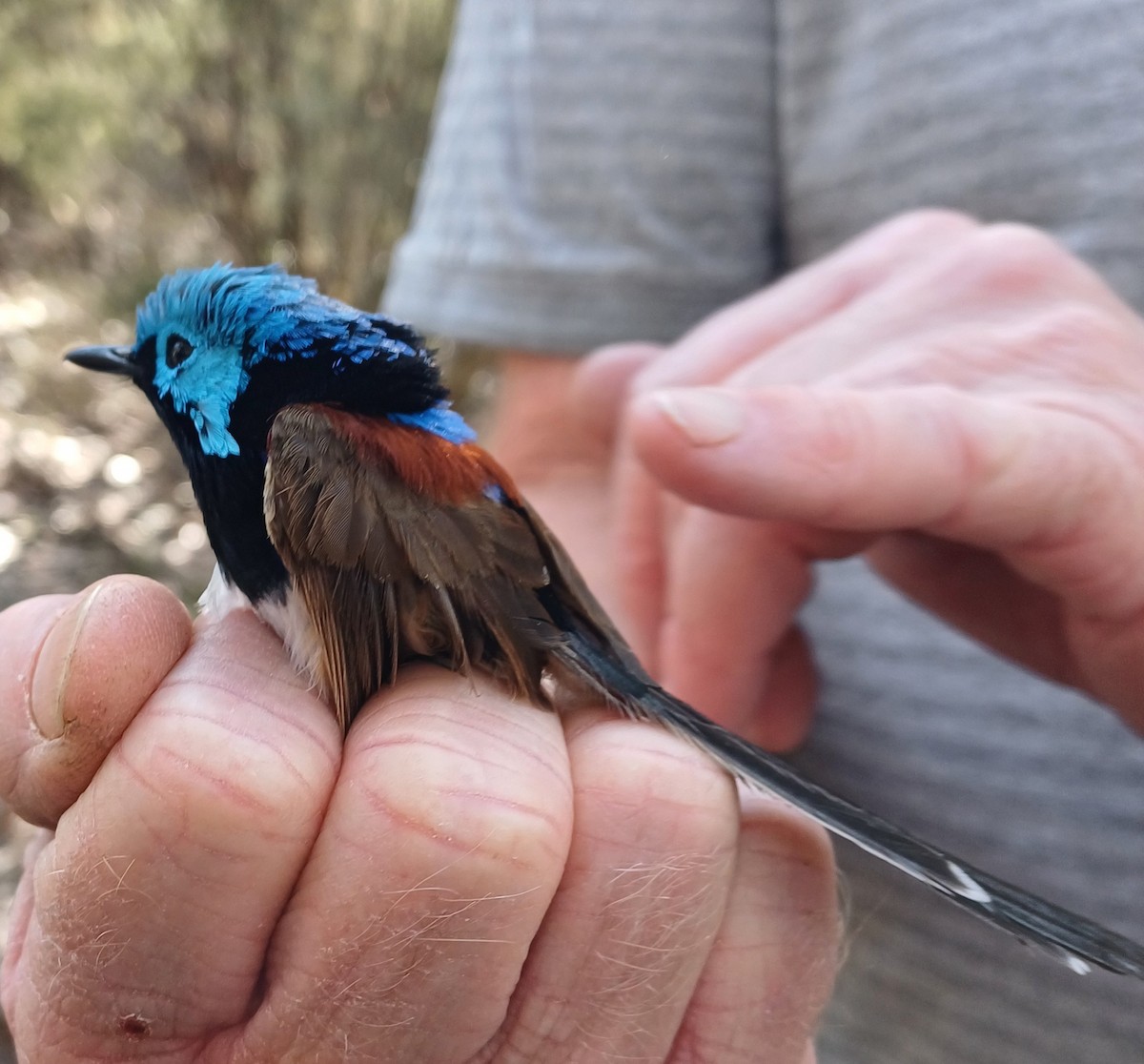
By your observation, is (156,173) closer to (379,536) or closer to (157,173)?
(157,173)

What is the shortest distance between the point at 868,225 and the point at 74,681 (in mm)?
2143

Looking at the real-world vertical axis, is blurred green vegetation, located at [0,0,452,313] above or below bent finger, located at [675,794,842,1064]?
above

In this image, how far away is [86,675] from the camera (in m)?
0.92

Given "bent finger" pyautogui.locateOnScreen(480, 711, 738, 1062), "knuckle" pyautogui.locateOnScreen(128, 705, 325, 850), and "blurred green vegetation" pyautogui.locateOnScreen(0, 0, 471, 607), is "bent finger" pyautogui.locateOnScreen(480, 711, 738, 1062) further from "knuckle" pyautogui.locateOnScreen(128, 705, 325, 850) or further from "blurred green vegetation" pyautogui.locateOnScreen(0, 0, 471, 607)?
"blurred green vegetation" pyautogui.locateOnScreen(0, 0, 471, 607)

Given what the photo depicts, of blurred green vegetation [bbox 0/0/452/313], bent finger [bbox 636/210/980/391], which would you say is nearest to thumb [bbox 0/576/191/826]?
bent finger [bbox 636/210/980/391]

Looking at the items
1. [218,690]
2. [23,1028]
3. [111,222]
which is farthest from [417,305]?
[111,222]

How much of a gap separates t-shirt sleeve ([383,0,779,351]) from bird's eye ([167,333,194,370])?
135cm

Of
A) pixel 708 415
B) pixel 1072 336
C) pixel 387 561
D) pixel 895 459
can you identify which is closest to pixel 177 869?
pixel 387 561

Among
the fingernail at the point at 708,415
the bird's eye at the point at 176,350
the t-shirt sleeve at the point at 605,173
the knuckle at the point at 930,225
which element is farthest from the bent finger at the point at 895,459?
the t-shirt sleeve at the point at 605,173

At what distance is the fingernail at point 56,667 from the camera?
0.94 meters

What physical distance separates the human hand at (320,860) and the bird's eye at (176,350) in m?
0.42

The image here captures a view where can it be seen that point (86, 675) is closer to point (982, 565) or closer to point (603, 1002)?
point (603, 1002)

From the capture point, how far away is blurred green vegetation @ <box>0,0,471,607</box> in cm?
494

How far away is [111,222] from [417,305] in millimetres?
3878
